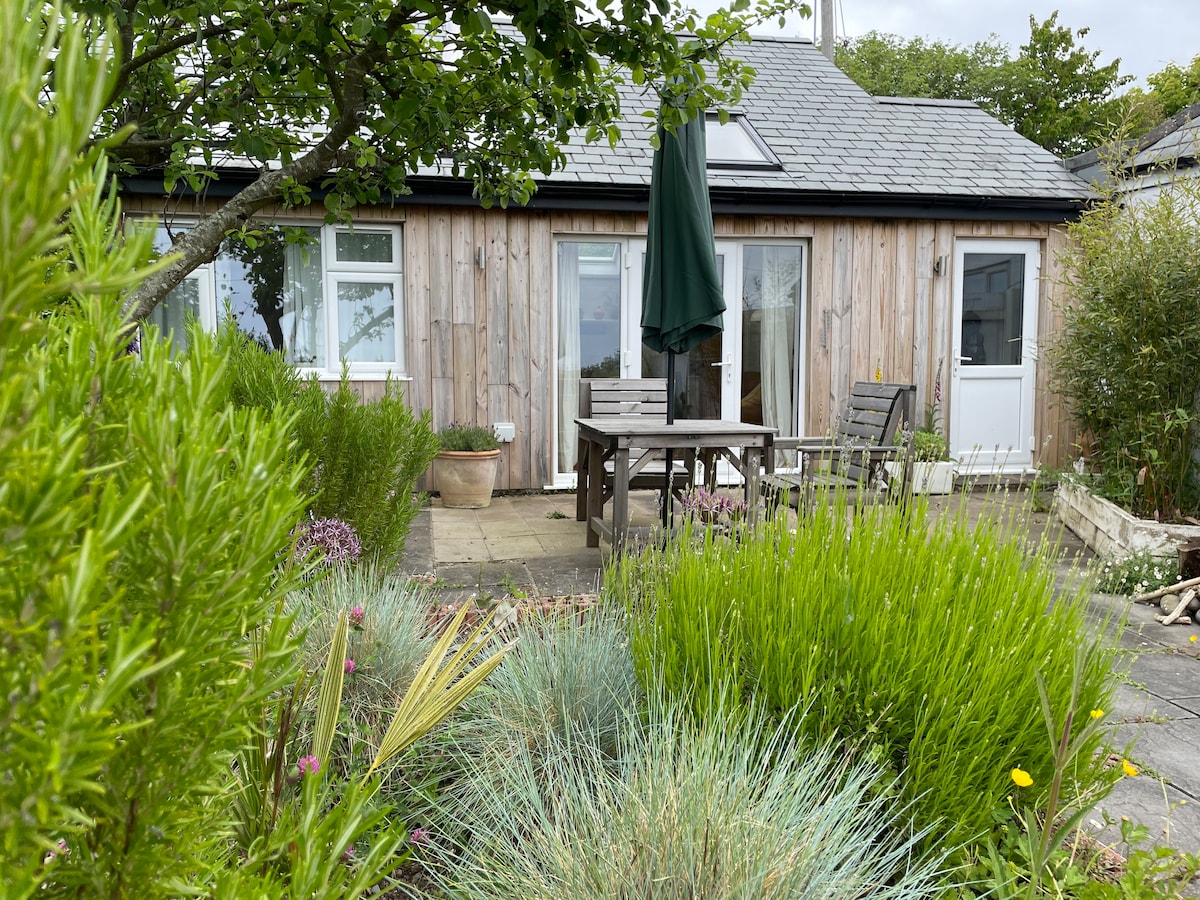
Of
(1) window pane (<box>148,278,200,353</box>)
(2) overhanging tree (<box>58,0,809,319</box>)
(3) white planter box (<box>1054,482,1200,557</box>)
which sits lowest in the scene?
(3) white planter box (<box>1054,482,1200,557</box>)

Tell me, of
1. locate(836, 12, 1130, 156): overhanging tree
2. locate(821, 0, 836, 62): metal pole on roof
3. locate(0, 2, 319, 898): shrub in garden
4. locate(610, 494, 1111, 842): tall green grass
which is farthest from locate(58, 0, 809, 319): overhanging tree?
locate(836, 12, 1130, 156): overhanging tree

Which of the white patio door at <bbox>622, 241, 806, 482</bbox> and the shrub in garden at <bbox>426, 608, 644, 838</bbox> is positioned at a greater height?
the white patio door at <bbox>622, 241, 806, 482</bbox>

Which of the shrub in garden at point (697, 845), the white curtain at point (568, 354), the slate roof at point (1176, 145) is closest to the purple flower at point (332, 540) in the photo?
the shrub in garden at point (697, 845)

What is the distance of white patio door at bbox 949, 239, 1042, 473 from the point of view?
8258 millimetres

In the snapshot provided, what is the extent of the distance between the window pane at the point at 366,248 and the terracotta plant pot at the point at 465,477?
6.18ft

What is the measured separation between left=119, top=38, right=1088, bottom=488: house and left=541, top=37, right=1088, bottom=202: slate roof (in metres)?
0.03

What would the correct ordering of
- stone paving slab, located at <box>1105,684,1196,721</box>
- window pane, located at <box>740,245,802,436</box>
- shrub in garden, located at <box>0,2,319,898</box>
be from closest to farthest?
1. shrub in garden, located at <box>0,2,319,898</box>
2. stone paving slab, located at <box>1105,684,1196,721</box>
3. window pane, located at <box>740,245,802,436</box>

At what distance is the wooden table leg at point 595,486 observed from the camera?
17.3 feet

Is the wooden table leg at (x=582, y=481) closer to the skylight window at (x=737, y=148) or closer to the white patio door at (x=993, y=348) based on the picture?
the skylight window at (x=737, y=148)

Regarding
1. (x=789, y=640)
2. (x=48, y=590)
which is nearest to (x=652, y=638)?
(x=789, y=640)

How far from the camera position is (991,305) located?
833 centimetres

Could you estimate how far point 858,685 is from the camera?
68.8 inches

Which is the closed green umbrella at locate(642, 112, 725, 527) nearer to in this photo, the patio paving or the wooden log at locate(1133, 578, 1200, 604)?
the patio paving

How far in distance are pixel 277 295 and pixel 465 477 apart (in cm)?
231
